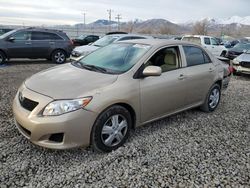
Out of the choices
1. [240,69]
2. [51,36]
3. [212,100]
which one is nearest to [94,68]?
[212,100]

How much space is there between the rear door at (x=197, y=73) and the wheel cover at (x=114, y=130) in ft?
5.15

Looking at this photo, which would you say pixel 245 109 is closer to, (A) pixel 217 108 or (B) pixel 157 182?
(A) pixel 217 108

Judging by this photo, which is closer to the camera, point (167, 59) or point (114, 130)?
point (114, 130)

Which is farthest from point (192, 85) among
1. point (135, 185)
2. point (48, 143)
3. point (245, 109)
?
point (48, 143)

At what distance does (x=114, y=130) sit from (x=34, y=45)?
9.55 m

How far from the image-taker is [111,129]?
3.54 meters

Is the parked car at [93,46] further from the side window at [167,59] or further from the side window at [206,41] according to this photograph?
the side window at [206,41]

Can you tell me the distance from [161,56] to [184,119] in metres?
1.43

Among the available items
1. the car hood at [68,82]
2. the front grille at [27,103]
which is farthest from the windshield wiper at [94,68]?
the front grille at [27,103]

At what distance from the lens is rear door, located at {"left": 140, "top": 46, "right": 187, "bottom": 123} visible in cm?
389

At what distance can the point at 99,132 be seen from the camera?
3375 millimetres

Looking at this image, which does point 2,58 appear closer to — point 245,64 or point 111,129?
point 111,129

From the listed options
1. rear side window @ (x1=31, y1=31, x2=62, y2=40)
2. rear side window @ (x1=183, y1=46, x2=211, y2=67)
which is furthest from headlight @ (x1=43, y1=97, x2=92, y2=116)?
rear side window @ (x1=31, y1=31, x2=62, y2=40)

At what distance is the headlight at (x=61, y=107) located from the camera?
310cm
